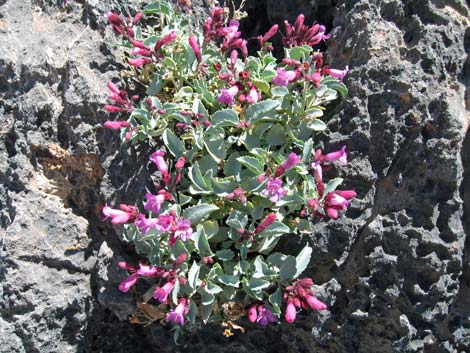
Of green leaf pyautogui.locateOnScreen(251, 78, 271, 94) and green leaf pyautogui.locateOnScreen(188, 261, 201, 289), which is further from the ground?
green leaf pyautogui.locateOnScreen(251, 78, 271, 94)

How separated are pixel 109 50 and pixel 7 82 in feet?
2.61

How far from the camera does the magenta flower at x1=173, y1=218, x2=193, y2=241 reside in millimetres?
3410

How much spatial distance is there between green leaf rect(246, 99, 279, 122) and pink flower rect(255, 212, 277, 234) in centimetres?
66

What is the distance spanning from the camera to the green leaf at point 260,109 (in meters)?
3.73

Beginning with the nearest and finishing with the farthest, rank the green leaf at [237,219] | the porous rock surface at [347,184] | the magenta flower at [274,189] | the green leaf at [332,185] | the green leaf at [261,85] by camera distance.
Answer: the magenta flower at [274,189] → the green leaf at [237,219] → the green leaf at [332,185] → the porous rock surface at [347,184] → the green leaf at [261,85]

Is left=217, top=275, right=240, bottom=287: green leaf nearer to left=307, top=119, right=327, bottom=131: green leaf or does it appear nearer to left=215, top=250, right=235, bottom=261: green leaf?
left=215, top=250, right=235, bottom=261: green leaf

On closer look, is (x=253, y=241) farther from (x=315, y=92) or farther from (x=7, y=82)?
(x=7, y=82)

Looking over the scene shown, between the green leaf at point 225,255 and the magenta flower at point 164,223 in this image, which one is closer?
the magenta flower at point 164,223

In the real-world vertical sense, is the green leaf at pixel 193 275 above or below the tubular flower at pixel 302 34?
below

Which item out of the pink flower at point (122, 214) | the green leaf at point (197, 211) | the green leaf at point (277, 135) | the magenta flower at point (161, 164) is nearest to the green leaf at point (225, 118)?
the green leaf at point (277, 135)

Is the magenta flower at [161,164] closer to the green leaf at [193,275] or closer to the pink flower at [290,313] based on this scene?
the green leaf at [193,275]

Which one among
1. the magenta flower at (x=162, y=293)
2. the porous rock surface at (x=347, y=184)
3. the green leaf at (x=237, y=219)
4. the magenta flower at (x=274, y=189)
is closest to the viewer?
the magenta flower at (x=162, y=293)

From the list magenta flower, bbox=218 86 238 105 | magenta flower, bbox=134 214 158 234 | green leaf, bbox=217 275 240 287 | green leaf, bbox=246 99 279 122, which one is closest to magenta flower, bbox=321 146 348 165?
green leaf, bbox=246 99 279 122

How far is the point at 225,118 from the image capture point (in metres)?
3.75
